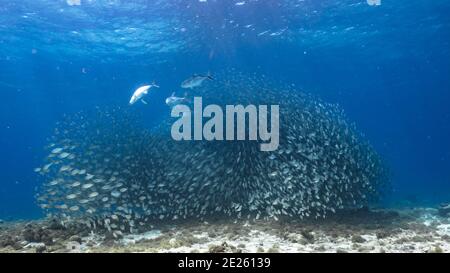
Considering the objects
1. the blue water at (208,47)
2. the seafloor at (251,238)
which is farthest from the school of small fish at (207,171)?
the blue water at (208,47)

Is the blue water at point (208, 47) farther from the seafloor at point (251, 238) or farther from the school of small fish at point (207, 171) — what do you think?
the seafloor at point (251, 238)

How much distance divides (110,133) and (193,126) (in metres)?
3.12

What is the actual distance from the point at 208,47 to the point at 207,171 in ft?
72.3

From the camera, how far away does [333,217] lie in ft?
43.0

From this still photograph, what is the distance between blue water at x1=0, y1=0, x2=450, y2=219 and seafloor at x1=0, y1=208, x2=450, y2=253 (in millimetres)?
7724

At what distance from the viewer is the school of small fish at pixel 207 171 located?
1168cm

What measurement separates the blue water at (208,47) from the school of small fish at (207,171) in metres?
4.95

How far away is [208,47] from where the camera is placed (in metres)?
32.8

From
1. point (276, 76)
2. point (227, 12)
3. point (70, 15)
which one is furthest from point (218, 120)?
point (276, 76)

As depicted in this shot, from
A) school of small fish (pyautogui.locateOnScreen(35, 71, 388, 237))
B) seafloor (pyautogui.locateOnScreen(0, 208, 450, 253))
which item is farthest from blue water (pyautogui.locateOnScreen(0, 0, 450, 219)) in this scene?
seafloor (pyautogui.locateOnScreen(0, 208, 450, 253))

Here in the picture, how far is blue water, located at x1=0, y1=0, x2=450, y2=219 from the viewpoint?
24844 mm

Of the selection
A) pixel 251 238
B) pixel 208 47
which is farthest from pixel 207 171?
pixel 208 47

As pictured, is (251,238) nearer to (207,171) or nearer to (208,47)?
(207,171)

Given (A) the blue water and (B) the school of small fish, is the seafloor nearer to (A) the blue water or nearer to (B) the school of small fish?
(B) the school of small fish
